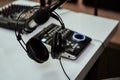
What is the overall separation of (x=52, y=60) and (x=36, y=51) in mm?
97

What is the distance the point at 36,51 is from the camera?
73cm

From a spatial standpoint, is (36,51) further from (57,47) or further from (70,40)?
(70,40)

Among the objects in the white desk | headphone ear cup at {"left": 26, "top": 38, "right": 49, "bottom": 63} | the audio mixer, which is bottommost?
the white desk

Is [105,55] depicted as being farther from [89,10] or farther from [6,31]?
[6,31]

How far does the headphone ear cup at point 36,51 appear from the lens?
724mm

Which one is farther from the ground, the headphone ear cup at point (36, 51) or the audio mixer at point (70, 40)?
the headphone ear cup at point (36, 51)

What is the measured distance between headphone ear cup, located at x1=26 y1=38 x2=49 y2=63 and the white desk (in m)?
0.05

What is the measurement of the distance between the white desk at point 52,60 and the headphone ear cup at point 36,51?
0.05 meters

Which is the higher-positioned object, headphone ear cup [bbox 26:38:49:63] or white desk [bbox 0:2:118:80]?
headphone ear cup [bbox 26:38:49:63]

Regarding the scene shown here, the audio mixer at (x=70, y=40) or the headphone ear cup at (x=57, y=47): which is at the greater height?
the headphone ear cup at (x=57, y=47)

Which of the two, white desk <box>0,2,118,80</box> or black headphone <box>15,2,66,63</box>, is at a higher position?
black headphone <box>15,2,66,63</box>

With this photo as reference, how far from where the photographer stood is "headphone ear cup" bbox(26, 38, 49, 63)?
0.72m

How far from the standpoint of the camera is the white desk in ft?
2.44

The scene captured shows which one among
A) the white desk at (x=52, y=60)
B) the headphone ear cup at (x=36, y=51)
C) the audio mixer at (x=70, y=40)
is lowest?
the white desk at (x=52, y=60)
